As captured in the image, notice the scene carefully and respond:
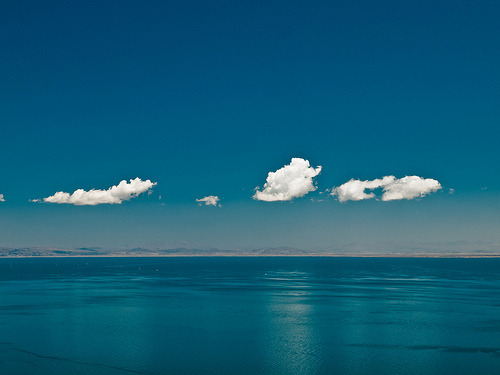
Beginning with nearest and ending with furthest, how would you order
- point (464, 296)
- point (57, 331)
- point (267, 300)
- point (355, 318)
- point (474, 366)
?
1. point (474, 366)
2. point (57, 331)
3. point (355, 318)
4. point (267, 300)
5. point (464, 296)

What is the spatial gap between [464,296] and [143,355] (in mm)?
70816

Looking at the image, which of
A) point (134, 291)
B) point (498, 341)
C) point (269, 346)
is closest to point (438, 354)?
point (498, 341)

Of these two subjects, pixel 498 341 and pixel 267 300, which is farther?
pixel 267 300

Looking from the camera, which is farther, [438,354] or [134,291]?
[134,291]

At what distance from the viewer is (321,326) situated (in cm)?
5909

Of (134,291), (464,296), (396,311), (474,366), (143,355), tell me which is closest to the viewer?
(474,366)

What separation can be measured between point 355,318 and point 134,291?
183 feet

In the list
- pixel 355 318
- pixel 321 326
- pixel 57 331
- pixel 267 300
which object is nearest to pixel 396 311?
pixel 355 318

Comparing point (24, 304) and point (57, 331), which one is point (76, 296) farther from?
point (57, 331)

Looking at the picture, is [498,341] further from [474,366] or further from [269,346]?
[269,346]

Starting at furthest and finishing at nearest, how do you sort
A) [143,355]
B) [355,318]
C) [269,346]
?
1. [355,318]
2. [269,346]
3. [143,355]

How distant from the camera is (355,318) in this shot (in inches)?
2554

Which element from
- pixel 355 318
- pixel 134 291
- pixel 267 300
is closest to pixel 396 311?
pixel 355 318

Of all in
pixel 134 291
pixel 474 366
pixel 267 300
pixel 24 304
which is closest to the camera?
pixel 474 366
